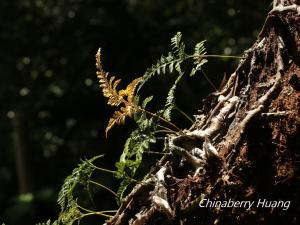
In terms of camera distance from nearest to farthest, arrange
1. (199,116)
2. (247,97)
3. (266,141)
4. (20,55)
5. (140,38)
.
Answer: (266,141)
(247,97)
(199,116)
(140,38)
(20,55)

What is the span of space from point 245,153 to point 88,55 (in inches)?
231

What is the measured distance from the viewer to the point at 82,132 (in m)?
8.37

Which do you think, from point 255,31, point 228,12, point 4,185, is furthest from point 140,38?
point 4,185

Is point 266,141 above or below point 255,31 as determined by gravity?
below

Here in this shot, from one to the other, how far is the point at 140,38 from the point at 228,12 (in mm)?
1225

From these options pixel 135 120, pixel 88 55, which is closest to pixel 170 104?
pixel 135 120

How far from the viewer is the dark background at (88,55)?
653 cm

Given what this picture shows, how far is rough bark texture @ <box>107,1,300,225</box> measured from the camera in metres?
1.48

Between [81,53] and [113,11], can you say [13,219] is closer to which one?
[81,53]

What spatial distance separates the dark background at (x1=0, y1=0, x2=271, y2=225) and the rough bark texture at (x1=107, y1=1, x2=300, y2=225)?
3456 mm

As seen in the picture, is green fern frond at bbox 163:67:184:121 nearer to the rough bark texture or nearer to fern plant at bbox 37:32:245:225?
fern plant at bbox 37:32:245:225

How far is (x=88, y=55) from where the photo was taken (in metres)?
7.22

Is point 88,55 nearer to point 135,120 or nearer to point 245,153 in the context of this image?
point 135,120

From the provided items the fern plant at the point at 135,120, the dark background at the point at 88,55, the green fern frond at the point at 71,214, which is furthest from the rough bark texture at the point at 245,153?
the dark background at the point at 88,55
